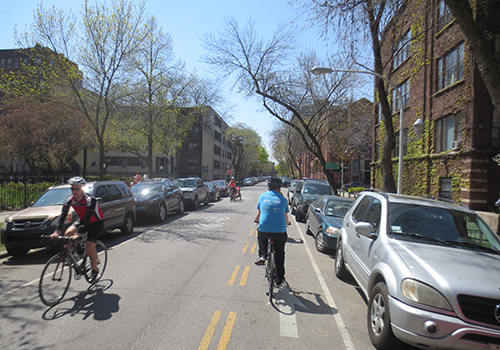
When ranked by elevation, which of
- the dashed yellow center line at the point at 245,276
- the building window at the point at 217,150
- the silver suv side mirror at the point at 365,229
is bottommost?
the dashed yellow center line at the point at 245,276

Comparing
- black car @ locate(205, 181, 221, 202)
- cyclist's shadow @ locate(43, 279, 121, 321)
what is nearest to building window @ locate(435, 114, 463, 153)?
black car @ locate(205, 181, 221, 202)

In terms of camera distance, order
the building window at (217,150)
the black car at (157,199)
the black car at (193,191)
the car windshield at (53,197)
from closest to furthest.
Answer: the car windshield at (53,197) < the black car at (157,199) < the black car at (193,191) < the building window at (217,150)

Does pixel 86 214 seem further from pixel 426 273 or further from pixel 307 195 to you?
pixel 307 195

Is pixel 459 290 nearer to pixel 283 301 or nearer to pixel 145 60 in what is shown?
Answer: pixel 283 301

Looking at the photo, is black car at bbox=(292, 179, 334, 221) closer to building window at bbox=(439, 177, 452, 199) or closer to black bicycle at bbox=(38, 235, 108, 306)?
building window at bbox=(439, 177, 452, 199)

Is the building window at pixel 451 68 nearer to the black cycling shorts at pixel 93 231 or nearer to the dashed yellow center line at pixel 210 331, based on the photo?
the dashed yellow center line at pixel 210 331

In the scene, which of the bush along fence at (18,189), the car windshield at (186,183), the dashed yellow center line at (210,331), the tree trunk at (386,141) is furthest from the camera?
the car windshield at (186,183)

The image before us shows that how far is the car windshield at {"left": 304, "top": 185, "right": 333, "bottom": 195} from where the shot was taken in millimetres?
16047

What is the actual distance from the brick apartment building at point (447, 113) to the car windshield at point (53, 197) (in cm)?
1107

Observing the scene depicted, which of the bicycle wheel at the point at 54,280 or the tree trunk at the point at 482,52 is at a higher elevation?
the tree trunk at the point at 482,52

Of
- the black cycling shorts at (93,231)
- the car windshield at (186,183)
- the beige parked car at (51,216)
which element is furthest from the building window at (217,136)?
the black cycling shorts at (93,231)

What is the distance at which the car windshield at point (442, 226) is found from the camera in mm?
4180

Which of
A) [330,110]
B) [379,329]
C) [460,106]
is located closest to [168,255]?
[379,329]

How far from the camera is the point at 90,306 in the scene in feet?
15.3
